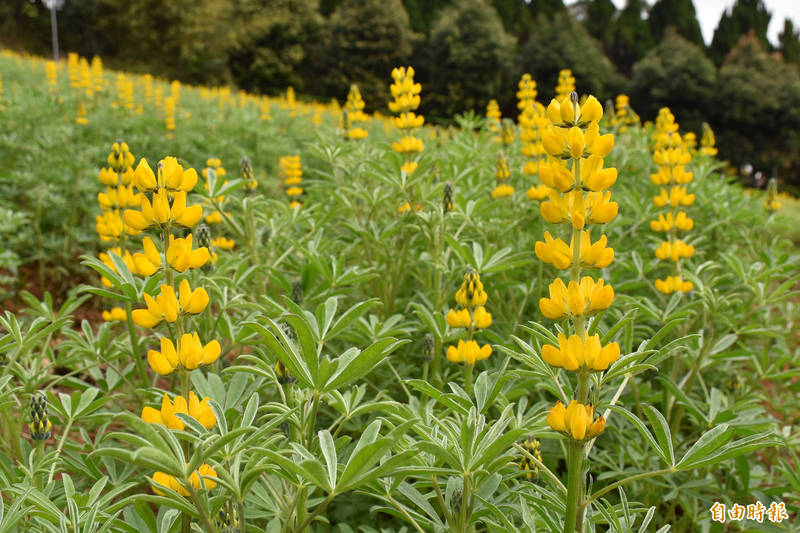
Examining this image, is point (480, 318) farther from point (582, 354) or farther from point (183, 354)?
point (183, 354)

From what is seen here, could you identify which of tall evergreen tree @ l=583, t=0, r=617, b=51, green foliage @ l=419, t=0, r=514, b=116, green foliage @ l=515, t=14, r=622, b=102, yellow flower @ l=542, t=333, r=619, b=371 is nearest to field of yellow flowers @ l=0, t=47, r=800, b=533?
yellow flower @ l=542, t=333, r=619, b=371

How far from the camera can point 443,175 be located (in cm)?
301

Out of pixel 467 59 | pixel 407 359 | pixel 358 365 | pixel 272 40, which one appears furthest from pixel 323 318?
pixel 272 40

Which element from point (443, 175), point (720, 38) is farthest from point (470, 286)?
point (720, 38)

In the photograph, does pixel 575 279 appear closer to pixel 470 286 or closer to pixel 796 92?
pixel 470 286

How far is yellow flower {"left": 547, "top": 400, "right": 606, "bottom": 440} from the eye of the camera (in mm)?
998

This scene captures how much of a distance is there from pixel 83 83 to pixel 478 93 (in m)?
16.5

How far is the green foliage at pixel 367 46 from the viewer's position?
22016mm

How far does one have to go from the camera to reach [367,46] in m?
22.2

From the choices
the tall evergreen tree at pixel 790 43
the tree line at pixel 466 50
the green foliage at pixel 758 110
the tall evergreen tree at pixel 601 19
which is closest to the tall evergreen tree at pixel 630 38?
the tree line at pixel 466 50

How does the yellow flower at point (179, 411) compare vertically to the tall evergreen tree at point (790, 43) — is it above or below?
below

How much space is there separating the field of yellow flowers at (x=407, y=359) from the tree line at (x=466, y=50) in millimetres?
17934

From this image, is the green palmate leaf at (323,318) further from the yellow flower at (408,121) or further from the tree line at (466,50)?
the tree line at (466,50)

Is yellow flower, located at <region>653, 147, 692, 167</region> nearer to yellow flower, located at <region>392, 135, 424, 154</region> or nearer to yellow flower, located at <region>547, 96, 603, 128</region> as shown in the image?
yellow flower, located at <region>392, 135, 424, 154</region>
